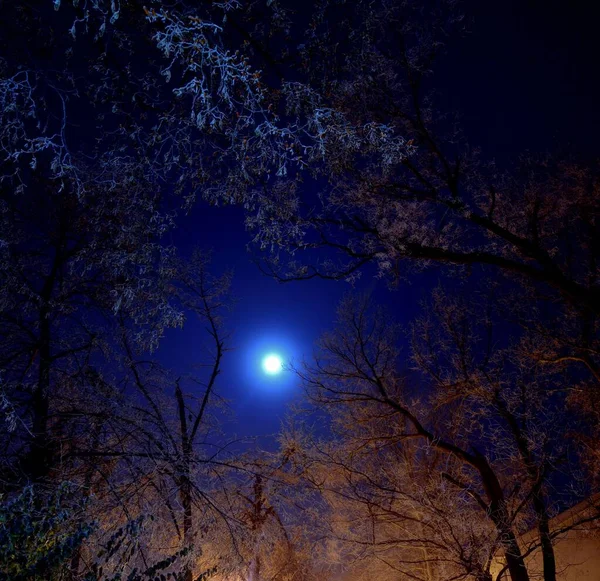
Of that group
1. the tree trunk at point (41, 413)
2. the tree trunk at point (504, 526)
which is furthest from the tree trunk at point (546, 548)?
the tree trunk at point (41, 413)

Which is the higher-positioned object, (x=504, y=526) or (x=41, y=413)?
(x=41, y=413)

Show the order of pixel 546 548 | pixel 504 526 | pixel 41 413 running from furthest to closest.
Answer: pixel 546 548 < pixel 504 526 < pixel 41 413

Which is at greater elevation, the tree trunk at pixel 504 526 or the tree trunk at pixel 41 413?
the tree trunk at pixel 41 413

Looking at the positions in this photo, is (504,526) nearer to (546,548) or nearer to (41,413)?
(546,548)

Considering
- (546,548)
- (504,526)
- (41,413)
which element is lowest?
(546,548)

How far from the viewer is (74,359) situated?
7840mm

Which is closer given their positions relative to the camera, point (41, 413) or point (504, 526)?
point (41, 413)

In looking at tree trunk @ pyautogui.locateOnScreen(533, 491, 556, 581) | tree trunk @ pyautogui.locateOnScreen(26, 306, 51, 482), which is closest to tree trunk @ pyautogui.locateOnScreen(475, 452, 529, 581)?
tree trunk @ pyautogui.locateOnScreen(533, 491, 556, 581)

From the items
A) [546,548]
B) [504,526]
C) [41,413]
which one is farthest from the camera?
[546,548]

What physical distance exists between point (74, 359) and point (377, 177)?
781cm

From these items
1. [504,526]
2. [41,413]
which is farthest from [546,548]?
[41,413]

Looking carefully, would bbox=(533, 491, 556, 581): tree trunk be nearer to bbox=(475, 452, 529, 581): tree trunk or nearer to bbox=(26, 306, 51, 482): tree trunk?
bbox=(475, 452, 529, 581): tree trunk

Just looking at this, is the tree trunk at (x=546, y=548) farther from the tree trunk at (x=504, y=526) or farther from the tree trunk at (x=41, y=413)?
the tree trunk at (x=41, y=413)

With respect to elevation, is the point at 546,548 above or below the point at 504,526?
below
